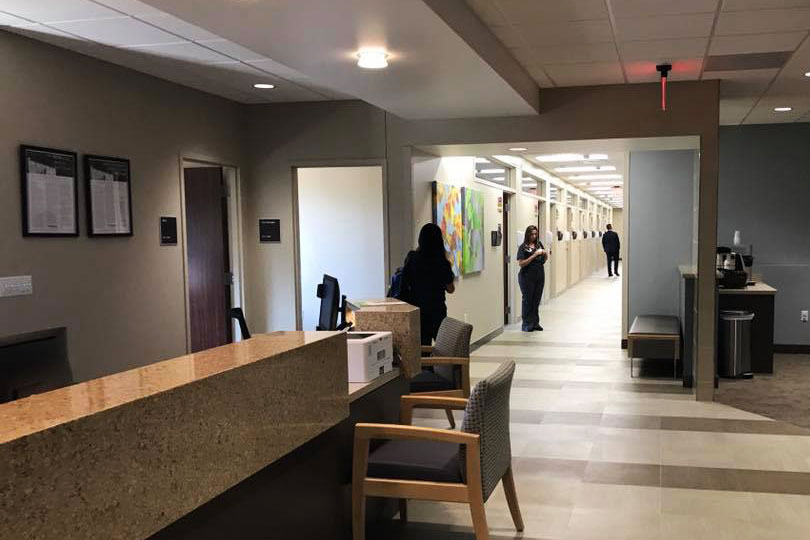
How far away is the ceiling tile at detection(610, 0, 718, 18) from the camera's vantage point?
152 inches

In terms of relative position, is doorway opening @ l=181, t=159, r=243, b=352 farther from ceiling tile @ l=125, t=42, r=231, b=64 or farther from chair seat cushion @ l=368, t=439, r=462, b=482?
chair seat cushion @ l=368, t=439, r=462, b=482

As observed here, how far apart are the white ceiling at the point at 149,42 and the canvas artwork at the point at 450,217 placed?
1880 millimetres

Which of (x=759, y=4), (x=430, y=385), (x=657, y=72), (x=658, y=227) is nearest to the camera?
(x=759, y=4)

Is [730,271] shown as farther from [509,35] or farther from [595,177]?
[595,177]

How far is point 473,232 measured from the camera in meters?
8.74

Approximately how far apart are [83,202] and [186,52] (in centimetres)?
118

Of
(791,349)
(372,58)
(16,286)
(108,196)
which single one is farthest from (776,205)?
(16,286)

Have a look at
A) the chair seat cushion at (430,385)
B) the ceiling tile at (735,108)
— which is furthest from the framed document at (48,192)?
the ceiling tile at (735,108)

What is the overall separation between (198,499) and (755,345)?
6915 mm

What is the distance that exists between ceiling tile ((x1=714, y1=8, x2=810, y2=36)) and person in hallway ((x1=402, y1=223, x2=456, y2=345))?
95.1 inches

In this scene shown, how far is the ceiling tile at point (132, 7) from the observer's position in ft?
12.1

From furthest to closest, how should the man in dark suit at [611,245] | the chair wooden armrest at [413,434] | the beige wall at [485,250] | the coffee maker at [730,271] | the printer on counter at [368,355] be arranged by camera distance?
the man in dark suit at [611,245]
the coffee maker at [730,271]
the beige wall at [485,250]
the printer on counter at [368,355]
the chair wooden armrest at [413,434]

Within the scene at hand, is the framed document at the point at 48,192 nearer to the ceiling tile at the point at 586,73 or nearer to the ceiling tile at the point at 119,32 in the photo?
the ceiling tile at the point at 119,32

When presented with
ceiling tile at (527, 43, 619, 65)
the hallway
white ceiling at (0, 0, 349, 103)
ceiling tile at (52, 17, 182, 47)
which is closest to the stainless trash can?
the hallway
